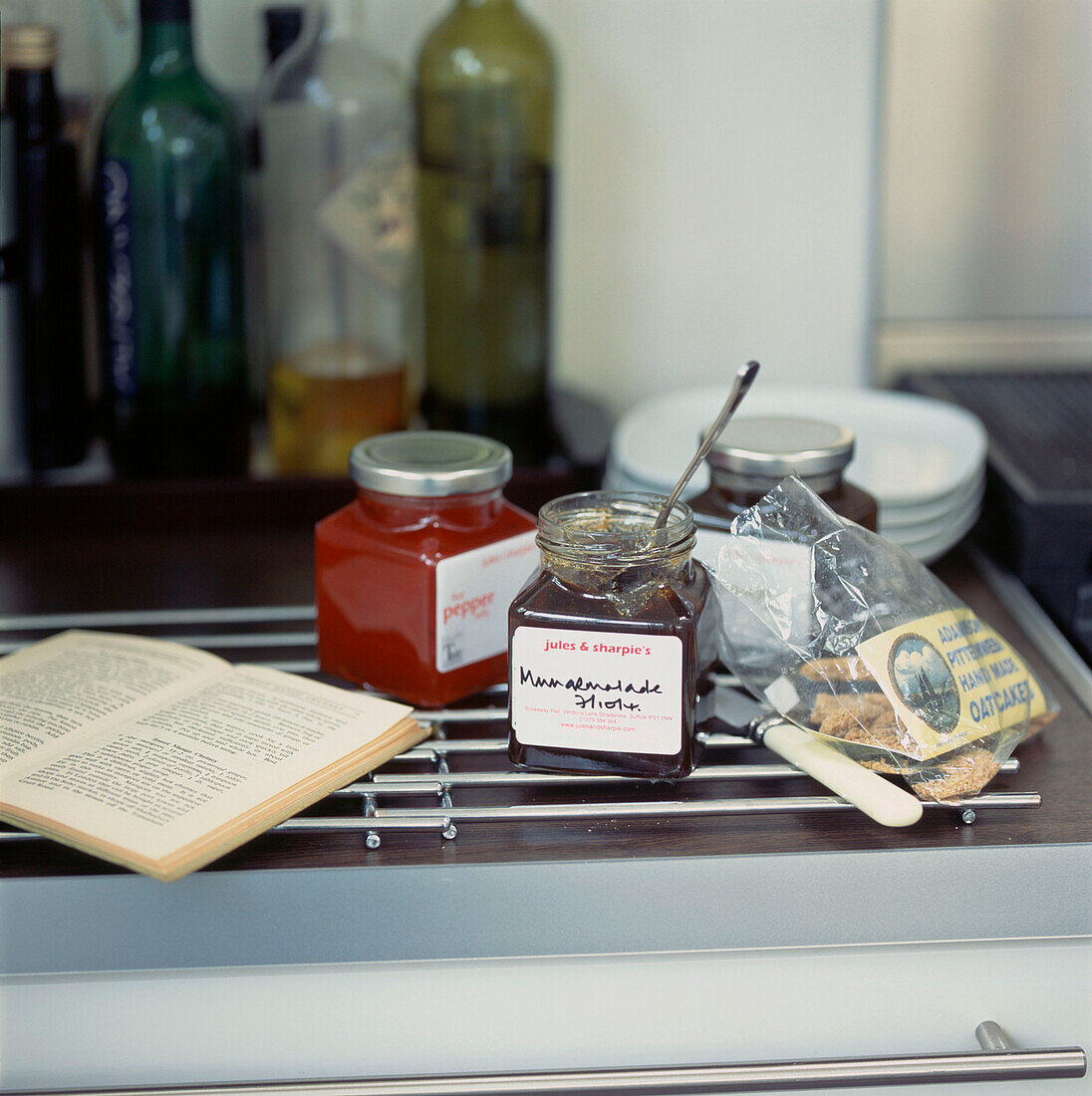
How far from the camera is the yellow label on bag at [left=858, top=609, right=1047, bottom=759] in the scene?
0.61 meters

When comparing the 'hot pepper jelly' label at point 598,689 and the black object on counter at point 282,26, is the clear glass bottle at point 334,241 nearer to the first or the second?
the black object on counter at point 282,26

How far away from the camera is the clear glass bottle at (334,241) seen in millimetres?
940

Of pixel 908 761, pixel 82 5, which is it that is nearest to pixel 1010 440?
pixel 908 761

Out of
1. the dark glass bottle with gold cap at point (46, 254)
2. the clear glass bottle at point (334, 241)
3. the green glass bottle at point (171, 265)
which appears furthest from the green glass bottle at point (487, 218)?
the dark glass bottle with gold cap at point (46, 254)

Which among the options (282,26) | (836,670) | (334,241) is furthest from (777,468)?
(282,26)

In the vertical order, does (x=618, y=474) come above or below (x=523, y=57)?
below

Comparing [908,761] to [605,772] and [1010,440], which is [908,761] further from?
[1010,440]

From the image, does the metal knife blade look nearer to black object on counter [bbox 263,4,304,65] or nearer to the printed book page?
the printed book page

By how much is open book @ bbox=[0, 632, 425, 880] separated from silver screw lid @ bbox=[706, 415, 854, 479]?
0.71 ft

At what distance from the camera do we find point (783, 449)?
69 cm

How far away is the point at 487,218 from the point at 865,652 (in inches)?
19.3

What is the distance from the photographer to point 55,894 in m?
0.54

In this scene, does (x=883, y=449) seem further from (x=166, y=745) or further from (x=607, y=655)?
(x=166, y=745)

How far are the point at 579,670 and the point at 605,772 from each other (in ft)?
0.18
